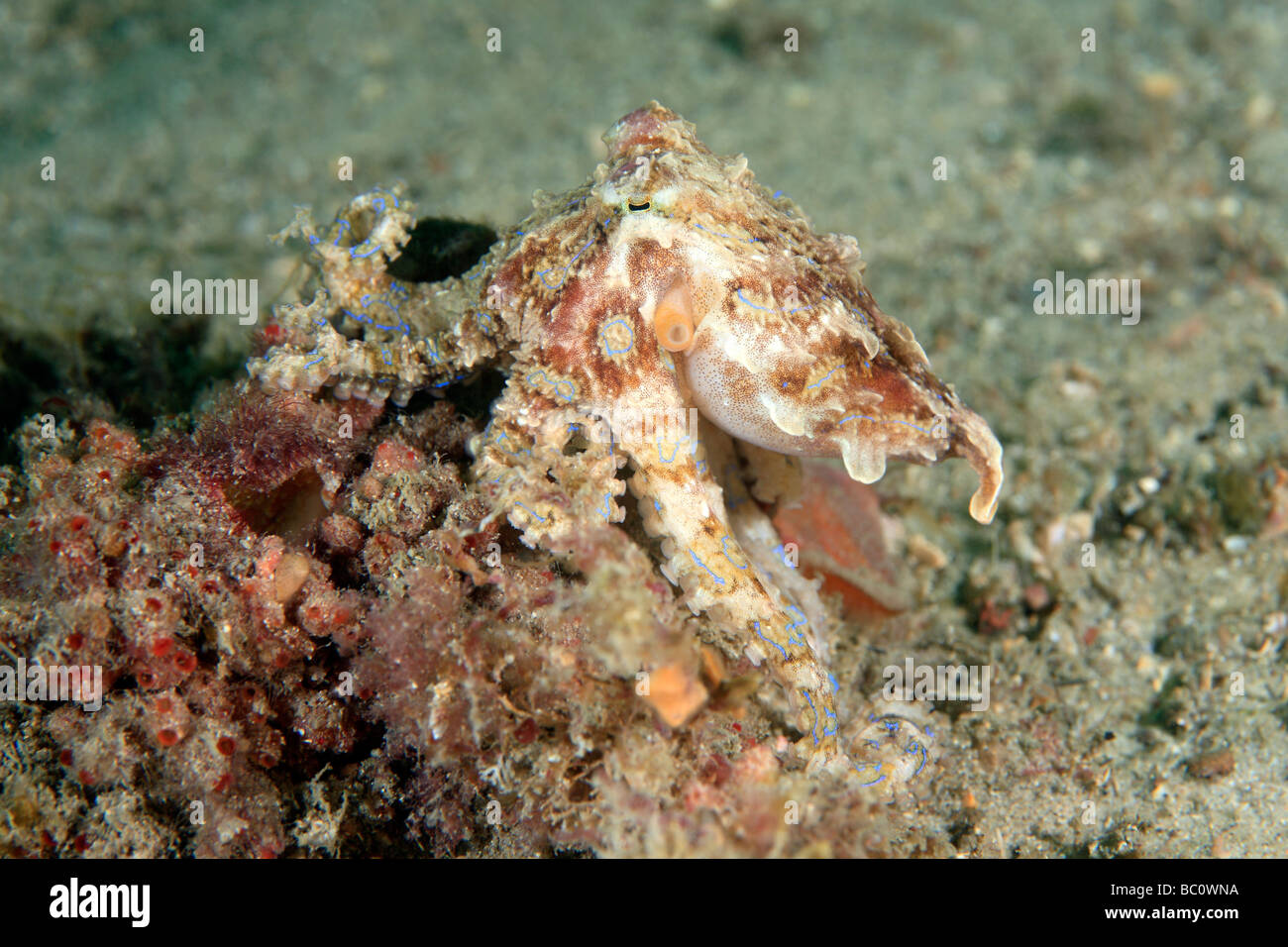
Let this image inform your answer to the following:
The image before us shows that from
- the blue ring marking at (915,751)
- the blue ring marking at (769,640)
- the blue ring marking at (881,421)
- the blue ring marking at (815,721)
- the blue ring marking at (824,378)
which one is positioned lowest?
the blue ring marking at (915,751)

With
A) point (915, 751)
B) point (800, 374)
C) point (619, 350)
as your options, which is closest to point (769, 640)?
point (915, 751)

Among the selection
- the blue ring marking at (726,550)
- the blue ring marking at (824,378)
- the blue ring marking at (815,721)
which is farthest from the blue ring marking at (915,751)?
the blue ring marking at (824,378)

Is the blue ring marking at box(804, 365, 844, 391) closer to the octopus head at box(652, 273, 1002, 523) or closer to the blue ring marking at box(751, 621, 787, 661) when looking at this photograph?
the octopus head at box(652, 273, 1002, 523)

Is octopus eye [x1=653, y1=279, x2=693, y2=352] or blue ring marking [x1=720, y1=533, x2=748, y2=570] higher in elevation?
octopus eye [x1=653, y1=279, x2=693, y2=352]

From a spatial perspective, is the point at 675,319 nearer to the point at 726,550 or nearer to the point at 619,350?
the point at 619,350

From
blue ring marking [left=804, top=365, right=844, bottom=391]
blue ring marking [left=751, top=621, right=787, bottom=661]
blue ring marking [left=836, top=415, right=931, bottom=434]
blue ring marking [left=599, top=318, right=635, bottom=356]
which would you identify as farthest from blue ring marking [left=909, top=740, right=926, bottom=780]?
blue ring marking [left=599, top=318, right=635, bottom=356]

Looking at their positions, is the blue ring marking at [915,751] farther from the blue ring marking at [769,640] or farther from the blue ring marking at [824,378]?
the blue ring marking at [824,378]

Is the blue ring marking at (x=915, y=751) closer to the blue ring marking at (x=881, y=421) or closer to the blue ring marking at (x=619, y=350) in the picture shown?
the blue ring marking at (x=881, y=421)

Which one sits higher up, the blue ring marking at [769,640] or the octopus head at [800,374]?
the octopus head at [800,374]

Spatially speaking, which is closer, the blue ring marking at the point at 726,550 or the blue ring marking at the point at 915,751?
the blue ring marking at the point at 726,550

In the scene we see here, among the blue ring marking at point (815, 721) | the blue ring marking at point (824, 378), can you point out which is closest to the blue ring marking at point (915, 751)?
the blue ring marking at point (815, 721)
